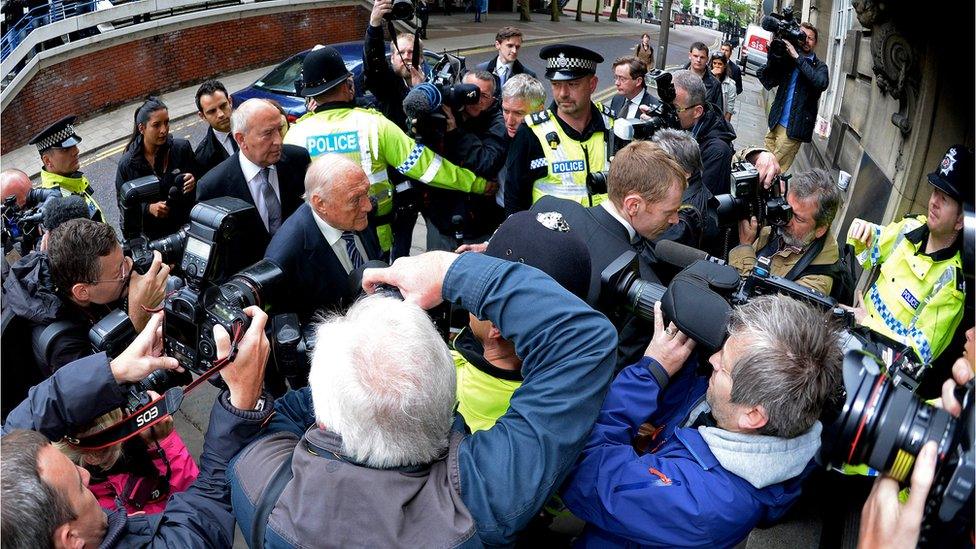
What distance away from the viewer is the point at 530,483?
1446 millimetres

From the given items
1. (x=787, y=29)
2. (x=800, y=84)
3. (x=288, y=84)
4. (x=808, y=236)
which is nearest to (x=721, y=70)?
(x=800, y=84)

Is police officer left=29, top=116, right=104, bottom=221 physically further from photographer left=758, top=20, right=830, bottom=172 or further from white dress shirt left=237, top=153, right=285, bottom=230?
photographer left=758, top=20, right=830, bottom=172

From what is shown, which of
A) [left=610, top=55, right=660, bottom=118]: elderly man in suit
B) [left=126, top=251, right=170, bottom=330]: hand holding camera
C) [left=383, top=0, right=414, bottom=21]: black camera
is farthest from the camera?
[left=610, top=55, right=660, bottom=118]: elderly man in suit

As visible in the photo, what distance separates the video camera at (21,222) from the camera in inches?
126

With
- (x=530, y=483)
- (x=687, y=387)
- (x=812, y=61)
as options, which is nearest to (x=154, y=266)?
(x=530, y=483)

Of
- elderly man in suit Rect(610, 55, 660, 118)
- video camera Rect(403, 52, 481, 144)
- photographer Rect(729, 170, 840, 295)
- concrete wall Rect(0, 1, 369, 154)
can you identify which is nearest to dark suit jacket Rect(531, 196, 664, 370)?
photographer Rect(729, 170, 840, 295)

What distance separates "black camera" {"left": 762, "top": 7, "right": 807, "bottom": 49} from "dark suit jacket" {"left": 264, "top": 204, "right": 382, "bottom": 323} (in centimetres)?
482

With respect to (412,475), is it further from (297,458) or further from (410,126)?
(410,126)

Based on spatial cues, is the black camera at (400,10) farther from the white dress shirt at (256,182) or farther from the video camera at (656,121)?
the video camera at (656,121)

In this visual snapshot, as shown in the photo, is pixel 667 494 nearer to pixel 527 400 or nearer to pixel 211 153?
pixel 527 400

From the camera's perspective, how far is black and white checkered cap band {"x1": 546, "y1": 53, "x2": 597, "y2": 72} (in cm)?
395

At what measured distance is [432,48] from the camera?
728 inches

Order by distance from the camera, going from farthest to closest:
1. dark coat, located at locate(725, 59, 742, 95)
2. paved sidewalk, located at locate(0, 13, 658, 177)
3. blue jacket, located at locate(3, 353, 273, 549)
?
1. paved sidewalk, located at locate(0, 13, 658, 177)
2. dark coat, located at locate(725, 59, 742, 95)
3. blue jacket, located at locate(3, 353, 273, 549)

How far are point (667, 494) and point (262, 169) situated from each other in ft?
9.48
